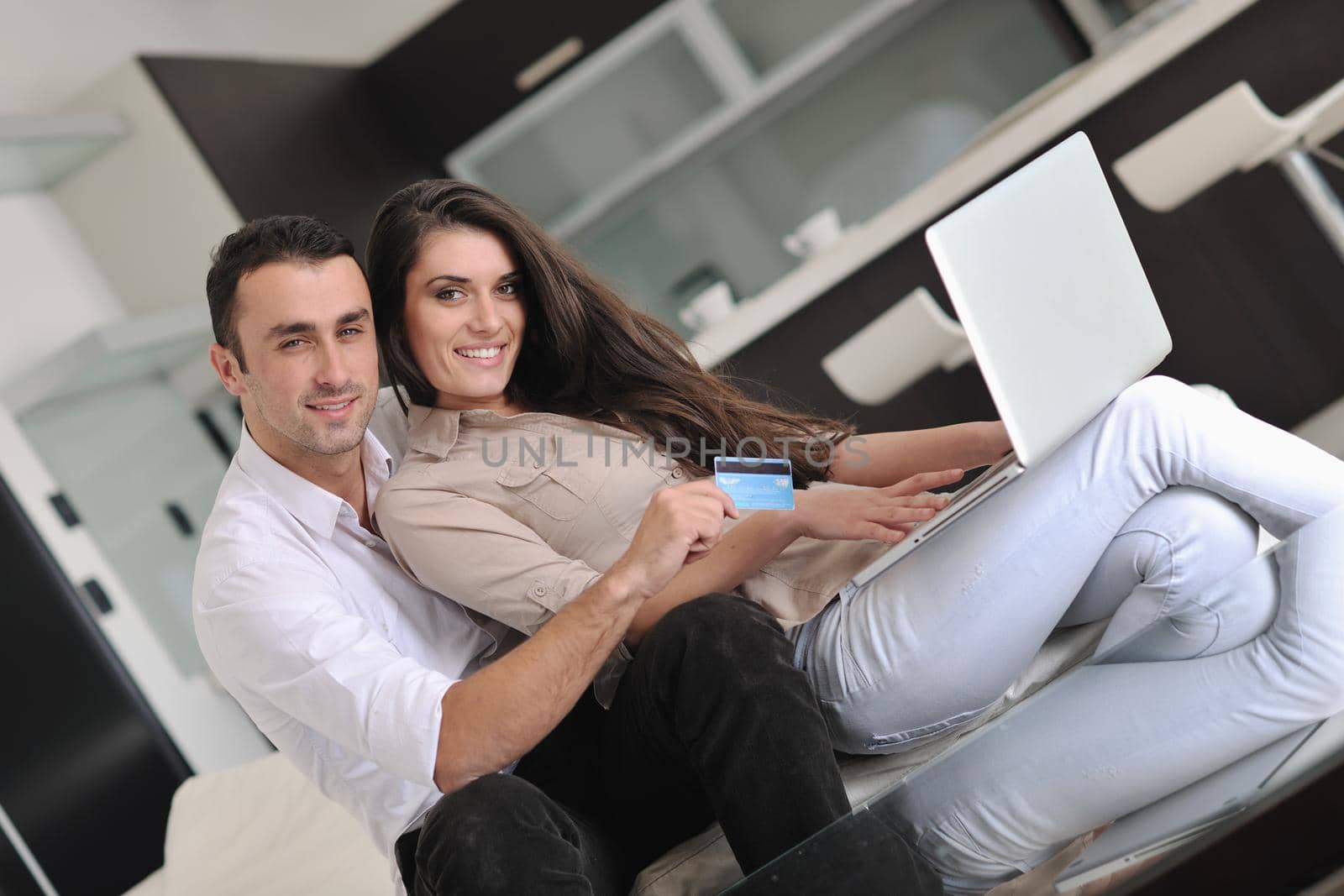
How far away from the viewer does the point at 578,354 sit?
5.58 ft

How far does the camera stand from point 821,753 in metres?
1.13

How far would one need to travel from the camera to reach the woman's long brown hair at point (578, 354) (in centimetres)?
160

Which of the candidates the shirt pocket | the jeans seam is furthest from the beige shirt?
the jeans seam

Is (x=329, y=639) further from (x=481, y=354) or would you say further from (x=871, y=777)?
(x=871, y=777)

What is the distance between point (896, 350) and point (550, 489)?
1795 mm

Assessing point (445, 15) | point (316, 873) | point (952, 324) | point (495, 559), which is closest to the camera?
point (495, 559)

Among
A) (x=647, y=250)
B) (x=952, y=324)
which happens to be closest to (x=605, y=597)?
(x=952, y=324)

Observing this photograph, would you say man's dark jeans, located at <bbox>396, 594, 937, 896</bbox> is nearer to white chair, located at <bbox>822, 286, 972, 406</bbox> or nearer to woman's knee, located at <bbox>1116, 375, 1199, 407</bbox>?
woman's knee, located at <bbox>1116, 375, 1199, 407</bbox>

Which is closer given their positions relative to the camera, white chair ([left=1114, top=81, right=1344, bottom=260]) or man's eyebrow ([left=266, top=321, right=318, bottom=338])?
man's eyebrow ([left=266, top=321, right=318, bottom=338])

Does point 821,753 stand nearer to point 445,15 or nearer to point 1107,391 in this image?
point 1107,391

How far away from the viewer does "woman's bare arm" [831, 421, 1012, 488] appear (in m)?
1.55

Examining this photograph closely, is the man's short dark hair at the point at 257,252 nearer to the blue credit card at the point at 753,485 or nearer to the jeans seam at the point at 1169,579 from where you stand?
the blue credit card at the point at 753,485

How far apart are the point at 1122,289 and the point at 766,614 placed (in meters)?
0.50

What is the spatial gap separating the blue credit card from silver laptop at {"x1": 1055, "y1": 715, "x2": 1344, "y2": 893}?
44 centimetres
